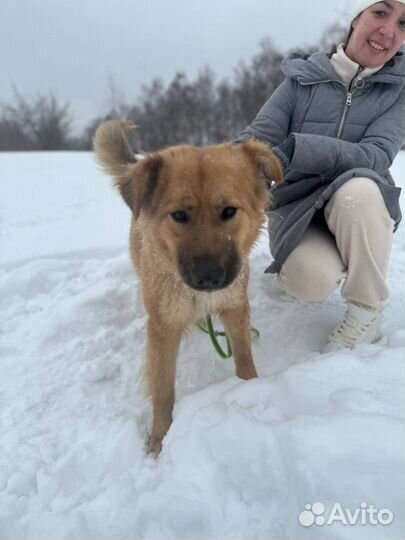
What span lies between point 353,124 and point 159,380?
1967 millimetres

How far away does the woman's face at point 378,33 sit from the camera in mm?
2404

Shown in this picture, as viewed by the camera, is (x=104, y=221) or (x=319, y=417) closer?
(x=319, y=417)

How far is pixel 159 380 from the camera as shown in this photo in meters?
2.23

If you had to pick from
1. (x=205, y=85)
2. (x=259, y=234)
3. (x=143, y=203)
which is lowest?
(x=205, y=85)

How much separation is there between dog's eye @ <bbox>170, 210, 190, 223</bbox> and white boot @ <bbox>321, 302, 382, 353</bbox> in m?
1.23

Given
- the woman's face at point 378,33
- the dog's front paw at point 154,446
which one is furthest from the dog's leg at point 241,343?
the woman's face at point 378,33

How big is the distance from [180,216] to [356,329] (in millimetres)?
1315

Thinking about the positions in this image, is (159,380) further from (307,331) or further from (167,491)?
(307,331)

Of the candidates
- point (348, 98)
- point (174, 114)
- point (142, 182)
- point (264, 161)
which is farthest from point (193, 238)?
point (174, 114)

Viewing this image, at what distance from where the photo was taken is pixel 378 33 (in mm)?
2451

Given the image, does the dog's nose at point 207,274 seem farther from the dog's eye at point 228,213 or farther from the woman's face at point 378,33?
the woman's face at point 378,33

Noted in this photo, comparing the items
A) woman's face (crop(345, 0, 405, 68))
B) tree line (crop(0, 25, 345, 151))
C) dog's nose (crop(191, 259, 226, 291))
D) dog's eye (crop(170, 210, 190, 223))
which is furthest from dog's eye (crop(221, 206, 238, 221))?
tree line (crop(0, 25, 345, 151))

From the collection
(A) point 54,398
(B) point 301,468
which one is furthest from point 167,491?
(A) point 54,398

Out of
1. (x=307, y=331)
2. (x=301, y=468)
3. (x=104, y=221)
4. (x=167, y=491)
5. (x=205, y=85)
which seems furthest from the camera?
(x=205, y=85)
